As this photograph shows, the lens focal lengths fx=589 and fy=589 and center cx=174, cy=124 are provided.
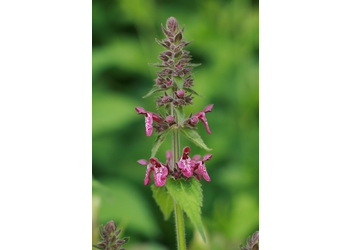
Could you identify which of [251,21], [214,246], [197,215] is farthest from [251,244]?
[251,21]

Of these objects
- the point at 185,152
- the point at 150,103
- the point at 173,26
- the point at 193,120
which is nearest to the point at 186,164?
the point at 185,152

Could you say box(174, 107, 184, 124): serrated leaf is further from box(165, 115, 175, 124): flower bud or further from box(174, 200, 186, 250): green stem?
box(174, 200, 186, 250): green stem

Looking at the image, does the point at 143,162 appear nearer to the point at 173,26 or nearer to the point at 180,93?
the point at 180,93

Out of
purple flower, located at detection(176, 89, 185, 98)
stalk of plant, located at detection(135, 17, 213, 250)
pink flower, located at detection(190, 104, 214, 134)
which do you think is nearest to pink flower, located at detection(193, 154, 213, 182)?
stalk of plant, located at detection(135, 17, 213, 250)

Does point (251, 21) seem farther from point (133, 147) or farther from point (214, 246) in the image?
point (214, 246)

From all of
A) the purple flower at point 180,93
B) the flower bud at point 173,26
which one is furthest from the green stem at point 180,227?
the flower bud at point 173,26

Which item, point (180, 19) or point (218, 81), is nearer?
point (180, 19)
